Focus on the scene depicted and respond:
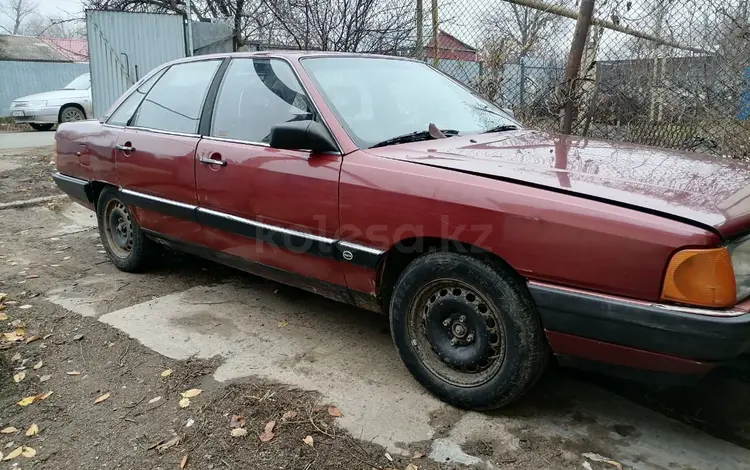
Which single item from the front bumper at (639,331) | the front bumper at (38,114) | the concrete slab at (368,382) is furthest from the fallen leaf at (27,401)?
the front bumper at (38,114)

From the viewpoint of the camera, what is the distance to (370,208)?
280cm

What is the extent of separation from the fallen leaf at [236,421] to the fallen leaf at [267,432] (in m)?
0.11

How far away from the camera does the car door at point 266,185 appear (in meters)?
3.05

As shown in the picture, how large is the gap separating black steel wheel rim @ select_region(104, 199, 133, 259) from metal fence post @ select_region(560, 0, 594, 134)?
367 cm

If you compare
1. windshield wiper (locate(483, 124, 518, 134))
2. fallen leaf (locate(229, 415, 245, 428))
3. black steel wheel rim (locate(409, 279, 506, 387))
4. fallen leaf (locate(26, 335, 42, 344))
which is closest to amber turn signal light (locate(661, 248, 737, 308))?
black steel wheel rim (locate(409, 279, 506, 387))

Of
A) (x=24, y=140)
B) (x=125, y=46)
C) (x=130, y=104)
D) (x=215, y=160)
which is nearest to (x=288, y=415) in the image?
(x=215, y=160)

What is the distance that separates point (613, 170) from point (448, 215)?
761 millimetres

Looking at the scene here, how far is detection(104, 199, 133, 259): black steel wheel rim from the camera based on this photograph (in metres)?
4.69

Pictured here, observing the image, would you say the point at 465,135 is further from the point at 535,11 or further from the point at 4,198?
the point at 4,198

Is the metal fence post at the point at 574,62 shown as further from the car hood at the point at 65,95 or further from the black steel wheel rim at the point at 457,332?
the car hood at the point at 65,95

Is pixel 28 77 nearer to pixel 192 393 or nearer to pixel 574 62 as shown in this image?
pixel 574 62

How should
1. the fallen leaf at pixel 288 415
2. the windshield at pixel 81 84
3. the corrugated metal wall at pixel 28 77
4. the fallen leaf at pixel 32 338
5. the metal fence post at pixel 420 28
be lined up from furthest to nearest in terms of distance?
1. the corrugated metal wall at pixel 28 77
2. the windshield at pixel 81 84
3. the metal fence post at pixel 420 28
4. the fallen leaf at pixel 32 338
5. the fallen leaf at pixel 288 415

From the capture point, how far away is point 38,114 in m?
15.7

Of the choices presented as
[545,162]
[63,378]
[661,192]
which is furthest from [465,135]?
[63,378]
